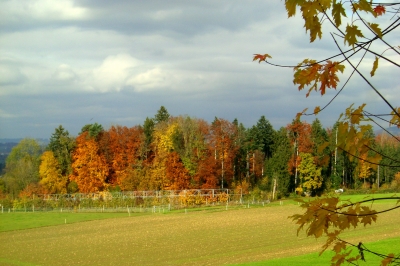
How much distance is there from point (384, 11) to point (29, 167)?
71530 mm

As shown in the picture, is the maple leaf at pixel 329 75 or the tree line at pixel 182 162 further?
the tree line at pixel 182 162

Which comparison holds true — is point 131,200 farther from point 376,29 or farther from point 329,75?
point 376,29

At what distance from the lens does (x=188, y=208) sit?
57844 millimetres

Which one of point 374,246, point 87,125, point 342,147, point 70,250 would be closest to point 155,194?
point 87,125

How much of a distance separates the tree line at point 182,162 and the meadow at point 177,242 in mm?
18430

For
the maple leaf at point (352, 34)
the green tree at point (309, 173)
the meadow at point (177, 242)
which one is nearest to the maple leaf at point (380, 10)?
the maple leaf at point (352, 34)

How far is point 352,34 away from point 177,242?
2591cm

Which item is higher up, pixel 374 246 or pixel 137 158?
pixel 137 158

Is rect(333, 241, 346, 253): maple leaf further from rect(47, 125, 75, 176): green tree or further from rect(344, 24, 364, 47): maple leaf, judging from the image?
rect(47, 125, 75, 176): green tree

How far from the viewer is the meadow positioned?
67.5ft

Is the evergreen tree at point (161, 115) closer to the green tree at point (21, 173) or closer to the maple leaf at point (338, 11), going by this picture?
the green tree at point (21, 173)

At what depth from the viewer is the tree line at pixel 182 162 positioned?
204ft

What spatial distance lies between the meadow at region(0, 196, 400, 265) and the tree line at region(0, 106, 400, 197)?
1843cm

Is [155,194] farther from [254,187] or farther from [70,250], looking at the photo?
[70,250]
